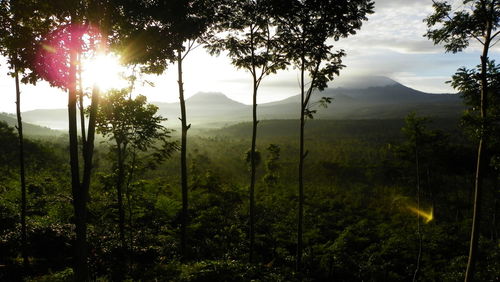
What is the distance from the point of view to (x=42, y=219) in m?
17.9

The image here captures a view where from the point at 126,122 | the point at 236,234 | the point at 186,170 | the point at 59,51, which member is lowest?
the point at 236,234

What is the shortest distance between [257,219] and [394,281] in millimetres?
11200

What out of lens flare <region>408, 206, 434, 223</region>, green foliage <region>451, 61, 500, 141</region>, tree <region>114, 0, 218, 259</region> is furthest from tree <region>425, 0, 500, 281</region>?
lens flare <region>408, 206, 434, 223</region>

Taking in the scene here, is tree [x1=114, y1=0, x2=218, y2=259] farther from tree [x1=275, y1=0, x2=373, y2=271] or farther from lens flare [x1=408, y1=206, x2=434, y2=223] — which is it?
lens flare [x1=408, y1=206, x2=434, y2=223]

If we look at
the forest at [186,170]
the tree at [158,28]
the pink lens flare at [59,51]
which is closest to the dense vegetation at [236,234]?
the forest at [186,170]

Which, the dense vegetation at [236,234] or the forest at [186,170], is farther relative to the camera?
the dense vegetation at [236,234]

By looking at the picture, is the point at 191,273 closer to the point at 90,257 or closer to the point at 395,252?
the point at 90,257

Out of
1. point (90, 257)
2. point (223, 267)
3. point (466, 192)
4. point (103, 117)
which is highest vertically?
point (103, 117)

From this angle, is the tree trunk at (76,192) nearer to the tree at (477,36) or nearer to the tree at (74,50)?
the tree at (74,50)

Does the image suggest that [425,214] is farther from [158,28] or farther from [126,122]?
[158,28]

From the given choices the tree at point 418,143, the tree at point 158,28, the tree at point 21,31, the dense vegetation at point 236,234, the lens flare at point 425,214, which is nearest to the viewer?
the tree at point 21,31

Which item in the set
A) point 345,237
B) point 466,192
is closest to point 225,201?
point 345,237

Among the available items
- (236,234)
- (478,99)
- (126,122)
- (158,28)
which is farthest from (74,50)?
(236,234)

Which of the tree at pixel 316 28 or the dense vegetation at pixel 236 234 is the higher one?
the tree at pixel 316 28
